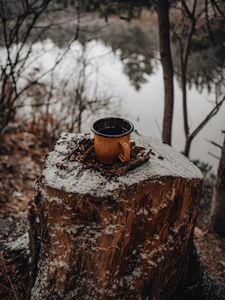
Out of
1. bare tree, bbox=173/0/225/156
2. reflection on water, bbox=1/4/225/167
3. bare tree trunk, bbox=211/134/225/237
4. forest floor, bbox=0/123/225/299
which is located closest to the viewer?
forest floor, bbox=0/123/225/299

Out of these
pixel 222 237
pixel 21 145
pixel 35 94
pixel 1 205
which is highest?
pixel 35 94

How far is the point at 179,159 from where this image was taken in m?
2.98

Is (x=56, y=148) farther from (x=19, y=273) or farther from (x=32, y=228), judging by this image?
(x=19, y=273)

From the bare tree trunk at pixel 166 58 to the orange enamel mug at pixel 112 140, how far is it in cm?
180

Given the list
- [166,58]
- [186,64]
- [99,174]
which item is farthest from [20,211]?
[186,64]

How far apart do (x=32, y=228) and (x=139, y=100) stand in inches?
371

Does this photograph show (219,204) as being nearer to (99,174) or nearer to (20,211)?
(99,174)

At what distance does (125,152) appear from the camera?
8.14ft

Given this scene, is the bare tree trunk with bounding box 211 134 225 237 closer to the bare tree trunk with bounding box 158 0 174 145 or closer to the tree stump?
the bare tree trunk with bounding box 158 0 174 145

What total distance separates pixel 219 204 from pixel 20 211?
9.03 ft

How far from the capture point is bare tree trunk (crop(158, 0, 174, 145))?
4.26m

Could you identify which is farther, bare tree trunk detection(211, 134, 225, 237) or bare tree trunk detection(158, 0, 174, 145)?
bare tree trunk detection(211, 134, 225, 237)

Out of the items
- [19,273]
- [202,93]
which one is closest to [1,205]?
[19,273]

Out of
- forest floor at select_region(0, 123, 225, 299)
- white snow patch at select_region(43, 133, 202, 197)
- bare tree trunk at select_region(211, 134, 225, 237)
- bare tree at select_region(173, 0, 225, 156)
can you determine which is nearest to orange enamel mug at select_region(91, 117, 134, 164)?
white snow patch at select_region(43, 133, 202, 197)
